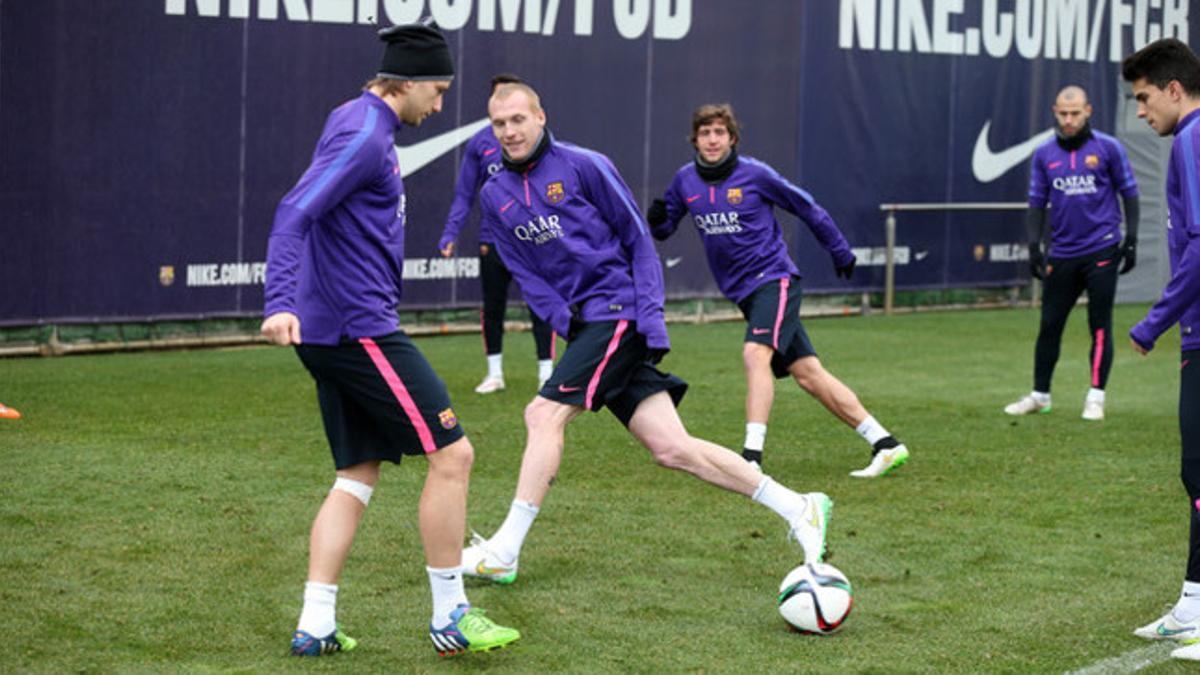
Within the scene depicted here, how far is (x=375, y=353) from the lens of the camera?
6152 millimetres

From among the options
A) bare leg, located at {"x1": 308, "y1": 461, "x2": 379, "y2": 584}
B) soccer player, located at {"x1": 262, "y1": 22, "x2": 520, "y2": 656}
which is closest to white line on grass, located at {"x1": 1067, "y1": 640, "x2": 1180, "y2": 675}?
soccer player, located at {"x1": 262, "y1": 22, "x2": 520, "y2": 656}

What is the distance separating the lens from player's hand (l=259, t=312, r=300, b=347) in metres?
5.65

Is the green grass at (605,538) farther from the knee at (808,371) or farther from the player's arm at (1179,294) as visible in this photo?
the player's arm at (1179,294)

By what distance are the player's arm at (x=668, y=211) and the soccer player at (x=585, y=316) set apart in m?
2.76

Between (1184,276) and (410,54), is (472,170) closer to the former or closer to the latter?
(410,54)

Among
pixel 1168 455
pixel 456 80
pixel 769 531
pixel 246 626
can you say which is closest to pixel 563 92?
pixel 456 80

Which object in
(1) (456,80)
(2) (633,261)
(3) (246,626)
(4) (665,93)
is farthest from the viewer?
(4) (665,93)

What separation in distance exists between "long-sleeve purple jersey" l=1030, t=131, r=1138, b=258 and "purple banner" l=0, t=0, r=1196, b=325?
6.59 metres

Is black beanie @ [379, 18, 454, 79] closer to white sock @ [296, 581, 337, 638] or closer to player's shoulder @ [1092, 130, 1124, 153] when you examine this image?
white sock @ [296, 581, 337, 638]

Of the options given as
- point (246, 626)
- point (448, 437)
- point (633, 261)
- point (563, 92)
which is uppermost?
point (563, 92)

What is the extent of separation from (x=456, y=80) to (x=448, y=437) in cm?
1170

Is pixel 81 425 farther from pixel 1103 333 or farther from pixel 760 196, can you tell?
pixel 1103 333

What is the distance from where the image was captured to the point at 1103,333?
12820mm

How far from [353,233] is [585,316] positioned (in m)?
1.77
